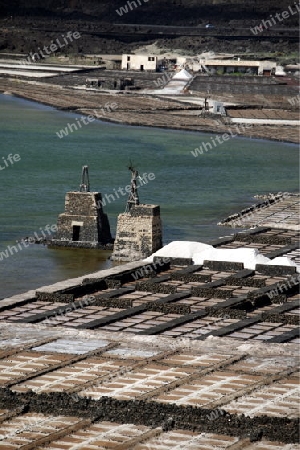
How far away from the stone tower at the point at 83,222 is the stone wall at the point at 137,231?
11.6 ft

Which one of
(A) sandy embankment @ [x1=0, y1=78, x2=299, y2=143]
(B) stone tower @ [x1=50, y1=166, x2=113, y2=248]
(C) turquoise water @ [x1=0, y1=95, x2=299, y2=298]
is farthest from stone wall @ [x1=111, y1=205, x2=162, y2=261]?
(A) sandy embankment @ [x1=0, y1=78, x2=299, y2=143]

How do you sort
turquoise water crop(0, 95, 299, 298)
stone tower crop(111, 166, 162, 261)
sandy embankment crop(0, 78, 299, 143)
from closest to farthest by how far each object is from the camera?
stone tower crop(111, 166, 162, 261) < turquoise water crop(0, 95, 299, 298) < sandy embankment crop(0, 78, 299, 143)

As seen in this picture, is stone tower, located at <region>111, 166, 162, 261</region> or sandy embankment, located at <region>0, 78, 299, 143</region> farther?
sandy embankment, located at <region>0, 78, 299, 143</region>

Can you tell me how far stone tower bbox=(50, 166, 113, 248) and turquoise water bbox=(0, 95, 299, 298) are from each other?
0.61 m

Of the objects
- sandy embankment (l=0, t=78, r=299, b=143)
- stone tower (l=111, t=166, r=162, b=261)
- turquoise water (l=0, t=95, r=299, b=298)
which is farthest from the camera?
sandy embankment (l=0, t=78, r=299, b=143)

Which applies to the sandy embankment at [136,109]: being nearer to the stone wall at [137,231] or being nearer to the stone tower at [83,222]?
the stone tower at [83,222]

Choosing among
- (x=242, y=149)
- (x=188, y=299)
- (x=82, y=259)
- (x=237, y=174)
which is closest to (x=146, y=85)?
(x=242, y=149)

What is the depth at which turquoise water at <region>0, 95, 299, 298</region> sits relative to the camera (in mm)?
80250

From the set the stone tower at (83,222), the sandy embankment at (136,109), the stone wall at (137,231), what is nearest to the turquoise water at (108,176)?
the stone tower at (83,222)

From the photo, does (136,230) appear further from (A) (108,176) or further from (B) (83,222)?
(A) (108,176)

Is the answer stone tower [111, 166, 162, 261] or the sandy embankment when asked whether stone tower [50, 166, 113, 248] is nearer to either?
stone tower [111, 166, 162, 261]

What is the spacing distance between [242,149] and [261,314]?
80.0 meters

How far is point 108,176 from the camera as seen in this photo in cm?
11906

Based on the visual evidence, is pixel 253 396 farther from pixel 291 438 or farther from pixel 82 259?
pixel 82 259
